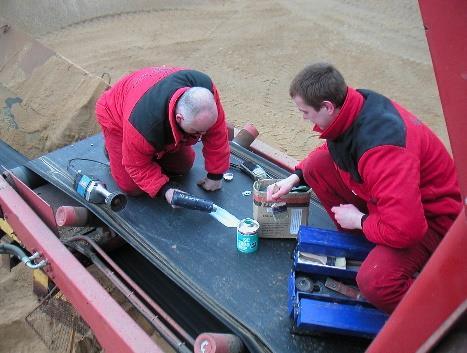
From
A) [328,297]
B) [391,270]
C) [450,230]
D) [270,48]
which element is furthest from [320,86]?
[270,48]

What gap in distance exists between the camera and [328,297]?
2.14 meters

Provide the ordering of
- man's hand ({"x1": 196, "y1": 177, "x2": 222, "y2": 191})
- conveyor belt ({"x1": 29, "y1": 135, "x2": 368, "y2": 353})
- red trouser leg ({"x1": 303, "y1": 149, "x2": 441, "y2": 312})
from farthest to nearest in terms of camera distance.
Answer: man's hand ({"x1": 196, "y1": 177, "x2": 222, "y2": 191}) → conveyor belt ({"x1": 29, "y1": 135, "x2": 368, "y2": 353}) → red trouser leg ({"x1": 303, "y1": 149, "x2": 441, "y2": 312})

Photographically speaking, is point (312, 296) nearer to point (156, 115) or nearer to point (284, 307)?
point (284, 307)

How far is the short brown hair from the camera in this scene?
1997 mm

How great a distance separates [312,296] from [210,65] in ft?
16.9

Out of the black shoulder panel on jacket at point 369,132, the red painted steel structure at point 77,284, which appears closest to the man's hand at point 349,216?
the black shoulder panel on jacket at point 369,132

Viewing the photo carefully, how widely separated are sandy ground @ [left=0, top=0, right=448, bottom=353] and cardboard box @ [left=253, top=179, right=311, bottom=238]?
237 centimetres

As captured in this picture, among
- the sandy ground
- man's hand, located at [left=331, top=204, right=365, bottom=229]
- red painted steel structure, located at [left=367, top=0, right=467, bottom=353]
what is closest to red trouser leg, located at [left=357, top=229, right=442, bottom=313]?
man's hand, located at [left=331, top=204, right=365, bottom=229]

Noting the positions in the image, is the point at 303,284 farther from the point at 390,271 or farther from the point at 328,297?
the point at 390,271

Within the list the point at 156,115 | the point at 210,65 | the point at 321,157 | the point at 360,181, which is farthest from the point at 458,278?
the point at 210,65

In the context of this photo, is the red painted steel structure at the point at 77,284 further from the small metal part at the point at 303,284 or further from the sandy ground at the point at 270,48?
the sandy ground at the point at 270,48

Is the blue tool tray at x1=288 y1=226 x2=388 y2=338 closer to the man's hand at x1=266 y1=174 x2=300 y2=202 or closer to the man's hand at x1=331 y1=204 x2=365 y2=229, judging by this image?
the man's hand at x1=331 y1=204 x2=365 y2=229

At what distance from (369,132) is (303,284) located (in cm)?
77

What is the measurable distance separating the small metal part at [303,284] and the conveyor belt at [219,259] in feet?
0.55
